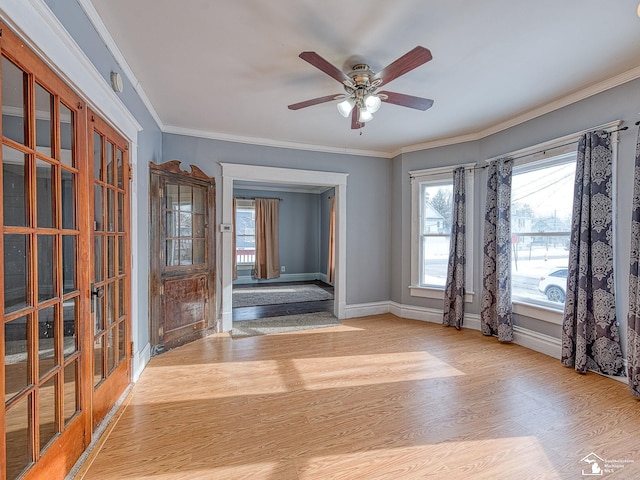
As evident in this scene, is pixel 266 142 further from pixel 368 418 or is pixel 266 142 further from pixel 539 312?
pixel 539 312

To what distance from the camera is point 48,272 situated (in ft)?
4.90

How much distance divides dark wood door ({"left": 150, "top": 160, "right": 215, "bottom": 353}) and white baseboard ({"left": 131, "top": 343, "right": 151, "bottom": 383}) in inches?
5.3

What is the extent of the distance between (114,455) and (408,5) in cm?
317

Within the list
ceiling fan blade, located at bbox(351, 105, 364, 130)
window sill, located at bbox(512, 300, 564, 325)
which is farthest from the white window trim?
ceiling fan blade, located at bbox(351, 105, 364, 130)

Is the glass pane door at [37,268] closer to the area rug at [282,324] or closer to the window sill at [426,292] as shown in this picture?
the area rug at [282,324]

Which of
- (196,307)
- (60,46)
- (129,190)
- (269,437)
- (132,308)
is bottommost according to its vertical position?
(269,437)

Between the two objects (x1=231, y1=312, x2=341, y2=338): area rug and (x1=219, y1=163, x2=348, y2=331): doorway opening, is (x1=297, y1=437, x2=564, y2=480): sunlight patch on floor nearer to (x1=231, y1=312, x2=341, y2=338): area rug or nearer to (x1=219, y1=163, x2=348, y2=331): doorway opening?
(x1=231, y1=312, x2=341, y2=338): area rug

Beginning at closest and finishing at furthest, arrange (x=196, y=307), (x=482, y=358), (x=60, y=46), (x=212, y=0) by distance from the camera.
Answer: (x=60, y=46) < (x=212, y=0) < (x=482, y=358) < (x=196, y=307)

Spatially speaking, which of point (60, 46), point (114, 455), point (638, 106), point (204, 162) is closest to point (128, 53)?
point (60, 46)

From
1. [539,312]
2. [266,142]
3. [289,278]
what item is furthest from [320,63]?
[289,278]

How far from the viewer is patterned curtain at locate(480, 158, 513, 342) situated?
3.59 m

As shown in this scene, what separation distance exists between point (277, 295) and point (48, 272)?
5052mm

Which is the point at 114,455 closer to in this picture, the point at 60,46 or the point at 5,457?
the point at 5,457

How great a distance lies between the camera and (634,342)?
7.77 ft
